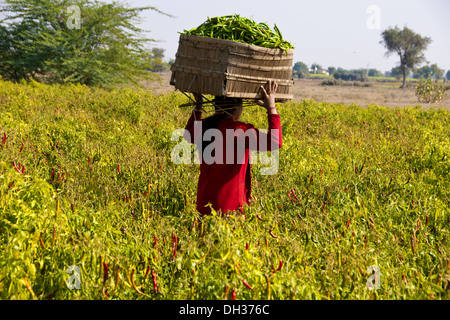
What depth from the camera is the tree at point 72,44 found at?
742 inches

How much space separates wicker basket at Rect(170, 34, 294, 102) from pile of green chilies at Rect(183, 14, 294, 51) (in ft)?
0.32

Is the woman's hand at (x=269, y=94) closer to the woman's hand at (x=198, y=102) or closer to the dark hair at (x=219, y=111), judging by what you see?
the dark hair at (x=219, y=111)

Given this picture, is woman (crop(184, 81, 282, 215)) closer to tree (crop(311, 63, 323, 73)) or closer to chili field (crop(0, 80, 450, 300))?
chili field (crop(0, 80, 450, 300))

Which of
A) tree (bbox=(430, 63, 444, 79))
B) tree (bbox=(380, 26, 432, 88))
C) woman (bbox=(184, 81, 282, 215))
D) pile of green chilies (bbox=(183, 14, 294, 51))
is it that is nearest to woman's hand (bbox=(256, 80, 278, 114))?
woman (bbox=(184, 81, 282, 215))

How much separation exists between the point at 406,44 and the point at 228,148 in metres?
76.5

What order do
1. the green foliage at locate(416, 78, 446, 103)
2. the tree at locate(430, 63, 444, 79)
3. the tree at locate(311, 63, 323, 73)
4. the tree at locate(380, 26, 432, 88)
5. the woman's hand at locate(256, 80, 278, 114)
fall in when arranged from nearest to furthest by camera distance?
the woman's hand at locate(256, 80, 278, 114), the green foliage at locate(416, 78, 446, 103), the tree at locate(380, 26, 432, 88), the tree at locate(430, 63, 444, 79), the tree at locate(311, 63, 323, 73)

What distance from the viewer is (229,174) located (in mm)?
3150

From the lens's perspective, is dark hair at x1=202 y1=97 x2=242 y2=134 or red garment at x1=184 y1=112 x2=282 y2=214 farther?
dark hair at x1=202 y1=97 x2=242 y2=134

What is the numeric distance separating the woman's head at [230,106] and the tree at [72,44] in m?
16.8

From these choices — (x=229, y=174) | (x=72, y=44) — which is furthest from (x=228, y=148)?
(x=72, y=44)

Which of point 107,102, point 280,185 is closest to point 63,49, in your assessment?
point 107,102

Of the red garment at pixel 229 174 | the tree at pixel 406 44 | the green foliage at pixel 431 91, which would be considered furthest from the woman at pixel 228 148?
the tree at pixel 406 44

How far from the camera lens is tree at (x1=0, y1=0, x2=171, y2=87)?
1884cm

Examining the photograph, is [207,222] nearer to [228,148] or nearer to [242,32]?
[228,148]
